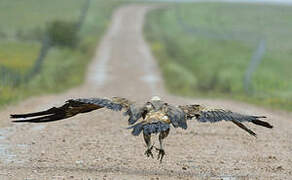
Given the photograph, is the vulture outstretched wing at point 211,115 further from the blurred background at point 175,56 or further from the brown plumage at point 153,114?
the blurred background at point 175,56

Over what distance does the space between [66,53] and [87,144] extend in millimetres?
21300

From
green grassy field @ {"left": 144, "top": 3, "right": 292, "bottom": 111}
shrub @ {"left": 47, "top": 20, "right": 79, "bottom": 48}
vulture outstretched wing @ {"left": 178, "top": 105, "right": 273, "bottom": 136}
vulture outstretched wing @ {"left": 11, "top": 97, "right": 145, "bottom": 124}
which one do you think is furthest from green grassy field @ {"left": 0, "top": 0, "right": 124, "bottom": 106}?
vulture outstretched wing @ {"left": 178, "top": 105, "right": 273, "bottom": 136}

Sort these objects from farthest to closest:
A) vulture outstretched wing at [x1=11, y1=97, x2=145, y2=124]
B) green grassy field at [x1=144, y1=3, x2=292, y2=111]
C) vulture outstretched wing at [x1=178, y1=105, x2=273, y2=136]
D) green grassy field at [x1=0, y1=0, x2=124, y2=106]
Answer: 1. green grassy field at [x1=144, y1=3, x2=292, y2=111]
2. green grassy field at [x1=0, y1=0, x2=124, y2=106]
3. vulture outstretched wing at [x1=178, y1=105, x2=273, y2=136]
4. vulture outstretched wing at [x1=11, y1=97, x2=145, y2=124]

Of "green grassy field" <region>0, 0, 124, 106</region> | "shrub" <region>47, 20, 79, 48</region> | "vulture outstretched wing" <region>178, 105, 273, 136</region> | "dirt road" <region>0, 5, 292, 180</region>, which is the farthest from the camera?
"shrub" <region>47, 20, 79, 48</region>

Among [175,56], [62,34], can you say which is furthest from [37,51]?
[175,56]

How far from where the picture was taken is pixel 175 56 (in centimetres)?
3127

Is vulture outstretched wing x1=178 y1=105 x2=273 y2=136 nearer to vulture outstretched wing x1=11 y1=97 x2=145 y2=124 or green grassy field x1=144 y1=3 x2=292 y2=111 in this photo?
vulture outstretched wing x1=11 y1=97 x2=145 y2=124

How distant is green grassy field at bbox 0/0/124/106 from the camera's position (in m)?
19.1

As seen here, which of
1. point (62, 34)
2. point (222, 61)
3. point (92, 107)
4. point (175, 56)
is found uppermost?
point (62, 34)

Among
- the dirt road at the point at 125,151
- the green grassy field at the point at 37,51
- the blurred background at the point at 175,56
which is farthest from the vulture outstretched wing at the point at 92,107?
the green grassy field at the point at 37,51

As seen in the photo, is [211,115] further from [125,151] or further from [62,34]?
[62,34]

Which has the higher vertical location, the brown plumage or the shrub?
the shrub

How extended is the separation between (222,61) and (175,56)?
423cm

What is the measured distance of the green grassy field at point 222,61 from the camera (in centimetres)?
1980
